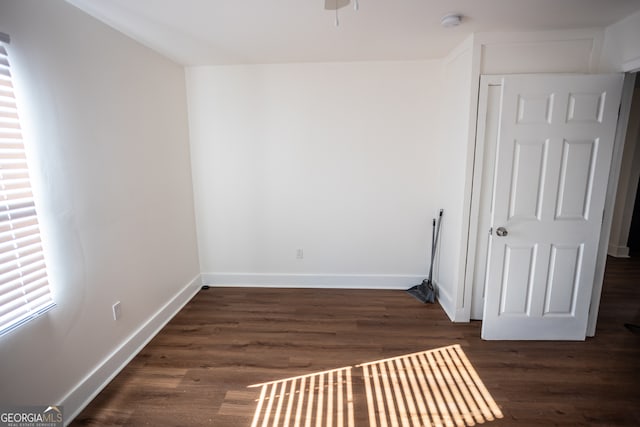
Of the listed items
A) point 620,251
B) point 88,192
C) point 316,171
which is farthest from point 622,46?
point 88,192

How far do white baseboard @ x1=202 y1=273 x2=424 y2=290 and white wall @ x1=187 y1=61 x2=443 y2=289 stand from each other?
12mm

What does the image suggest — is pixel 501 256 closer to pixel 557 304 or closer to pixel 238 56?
pixel 557 304

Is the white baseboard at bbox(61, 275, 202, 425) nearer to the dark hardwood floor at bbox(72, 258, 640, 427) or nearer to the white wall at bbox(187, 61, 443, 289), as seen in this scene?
the dark hardwood floor at bbox(72, 258, 640, 427)

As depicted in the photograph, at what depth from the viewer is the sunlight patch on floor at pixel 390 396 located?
5.64ft

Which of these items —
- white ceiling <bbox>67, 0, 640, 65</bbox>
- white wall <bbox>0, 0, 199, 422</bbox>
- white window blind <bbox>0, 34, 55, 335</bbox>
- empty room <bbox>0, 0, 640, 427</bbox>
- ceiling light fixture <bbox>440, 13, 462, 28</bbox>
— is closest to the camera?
white window blind <bbox>0, 34, 55, 335</bbox>

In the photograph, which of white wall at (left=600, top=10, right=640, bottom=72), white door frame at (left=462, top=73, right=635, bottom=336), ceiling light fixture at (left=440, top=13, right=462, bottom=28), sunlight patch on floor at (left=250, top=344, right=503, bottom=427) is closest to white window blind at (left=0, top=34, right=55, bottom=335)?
sunlight patch on floor at (left=250, top=344, right=503, bottom=427)

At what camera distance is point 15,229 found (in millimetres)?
1460

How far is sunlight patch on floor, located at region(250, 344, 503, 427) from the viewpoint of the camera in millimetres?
1718

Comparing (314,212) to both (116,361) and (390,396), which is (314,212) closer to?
(390,396)

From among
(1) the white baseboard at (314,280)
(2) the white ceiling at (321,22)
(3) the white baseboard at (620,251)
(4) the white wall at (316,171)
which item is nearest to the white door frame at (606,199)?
(2) the white ceiling at (321,22)

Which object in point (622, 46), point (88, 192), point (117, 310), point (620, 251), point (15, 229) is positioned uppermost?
point (622, 46)

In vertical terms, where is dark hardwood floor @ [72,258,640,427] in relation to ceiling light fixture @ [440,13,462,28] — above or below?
below

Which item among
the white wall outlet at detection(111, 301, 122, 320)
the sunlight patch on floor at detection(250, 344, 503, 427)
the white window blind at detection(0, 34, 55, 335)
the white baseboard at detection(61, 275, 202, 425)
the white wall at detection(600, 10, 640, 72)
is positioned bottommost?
the sunlight patch on floor at detection(250, 344, 503, 427)

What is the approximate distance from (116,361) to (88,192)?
1.23m
